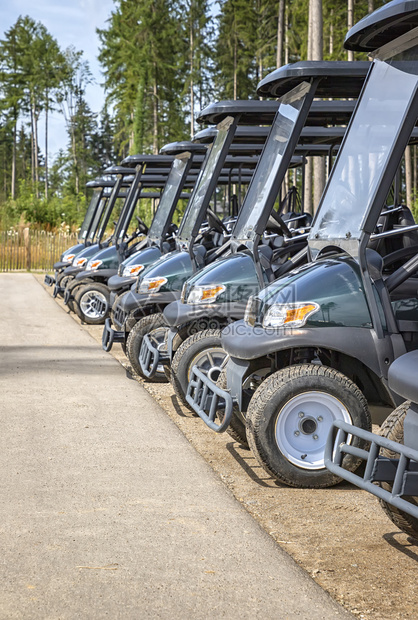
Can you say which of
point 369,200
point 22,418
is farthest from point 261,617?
point 22,418

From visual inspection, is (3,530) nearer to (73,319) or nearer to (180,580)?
(180,580)

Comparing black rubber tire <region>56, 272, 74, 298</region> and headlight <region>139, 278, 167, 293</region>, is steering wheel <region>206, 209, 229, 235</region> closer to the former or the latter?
headlight <region>139, 278, 167, 293</region>

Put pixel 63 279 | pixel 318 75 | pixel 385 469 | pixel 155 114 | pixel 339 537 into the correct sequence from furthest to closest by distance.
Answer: pixel 155 114 → pixel 63 279 → pixel 318 75 → pixel 339 537 → pixel 385 469

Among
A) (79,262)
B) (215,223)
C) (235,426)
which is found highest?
(215,223)

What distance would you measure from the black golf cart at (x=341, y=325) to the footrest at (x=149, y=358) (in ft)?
5.27

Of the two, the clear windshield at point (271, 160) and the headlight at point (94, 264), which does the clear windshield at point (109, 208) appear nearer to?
the headlight at point (94, 264)

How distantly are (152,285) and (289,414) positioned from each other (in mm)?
3884

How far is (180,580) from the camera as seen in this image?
347 centimetres

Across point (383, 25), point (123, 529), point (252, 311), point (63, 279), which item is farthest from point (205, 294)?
point (63, 279)

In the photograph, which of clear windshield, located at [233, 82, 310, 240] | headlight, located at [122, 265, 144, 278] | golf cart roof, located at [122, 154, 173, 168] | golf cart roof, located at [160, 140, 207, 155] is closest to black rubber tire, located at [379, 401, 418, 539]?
clear windshield, located at [233, 82, 310, 240]

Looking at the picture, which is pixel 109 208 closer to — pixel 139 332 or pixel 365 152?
pixel 139 332

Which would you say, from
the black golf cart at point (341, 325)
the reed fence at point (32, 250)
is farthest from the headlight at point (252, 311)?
the reed fence at point (32, 250)

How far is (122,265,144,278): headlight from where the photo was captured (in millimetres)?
10562

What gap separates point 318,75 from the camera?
5.90 m
